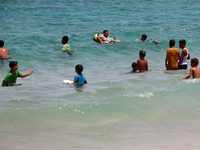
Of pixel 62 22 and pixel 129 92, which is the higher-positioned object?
pixel 62 22

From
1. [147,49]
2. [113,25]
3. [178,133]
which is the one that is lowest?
[178,133]

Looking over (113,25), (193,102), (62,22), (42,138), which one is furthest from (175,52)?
(62,22)

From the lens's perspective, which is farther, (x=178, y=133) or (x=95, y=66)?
(x=95, y=66)

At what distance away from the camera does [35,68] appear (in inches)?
479

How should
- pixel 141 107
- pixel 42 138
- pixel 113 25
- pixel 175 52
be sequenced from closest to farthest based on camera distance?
pixel 42 138, pixel 141 107, pixel 175 52, pixel 113 25

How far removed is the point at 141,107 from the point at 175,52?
3.87 m

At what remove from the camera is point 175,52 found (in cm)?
1030

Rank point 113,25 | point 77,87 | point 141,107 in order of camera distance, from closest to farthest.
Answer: point 141,107, point 77,87, point 113,25

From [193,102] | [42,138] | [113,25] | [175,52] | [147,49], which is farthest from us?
[113,25]

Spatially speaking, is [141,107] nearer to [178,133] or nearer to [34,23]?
[178,133]

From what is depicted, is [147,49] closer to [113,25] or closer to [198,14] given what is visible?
[113,25]

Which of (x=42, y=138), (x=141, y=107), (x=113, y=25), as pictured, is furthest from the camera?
(x=113, y=25)

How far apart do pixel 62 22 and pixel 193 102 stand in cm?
1711

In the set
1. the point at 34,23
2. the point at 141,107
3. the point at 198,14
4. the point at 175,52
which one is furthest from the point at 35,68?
the point at 198,14
